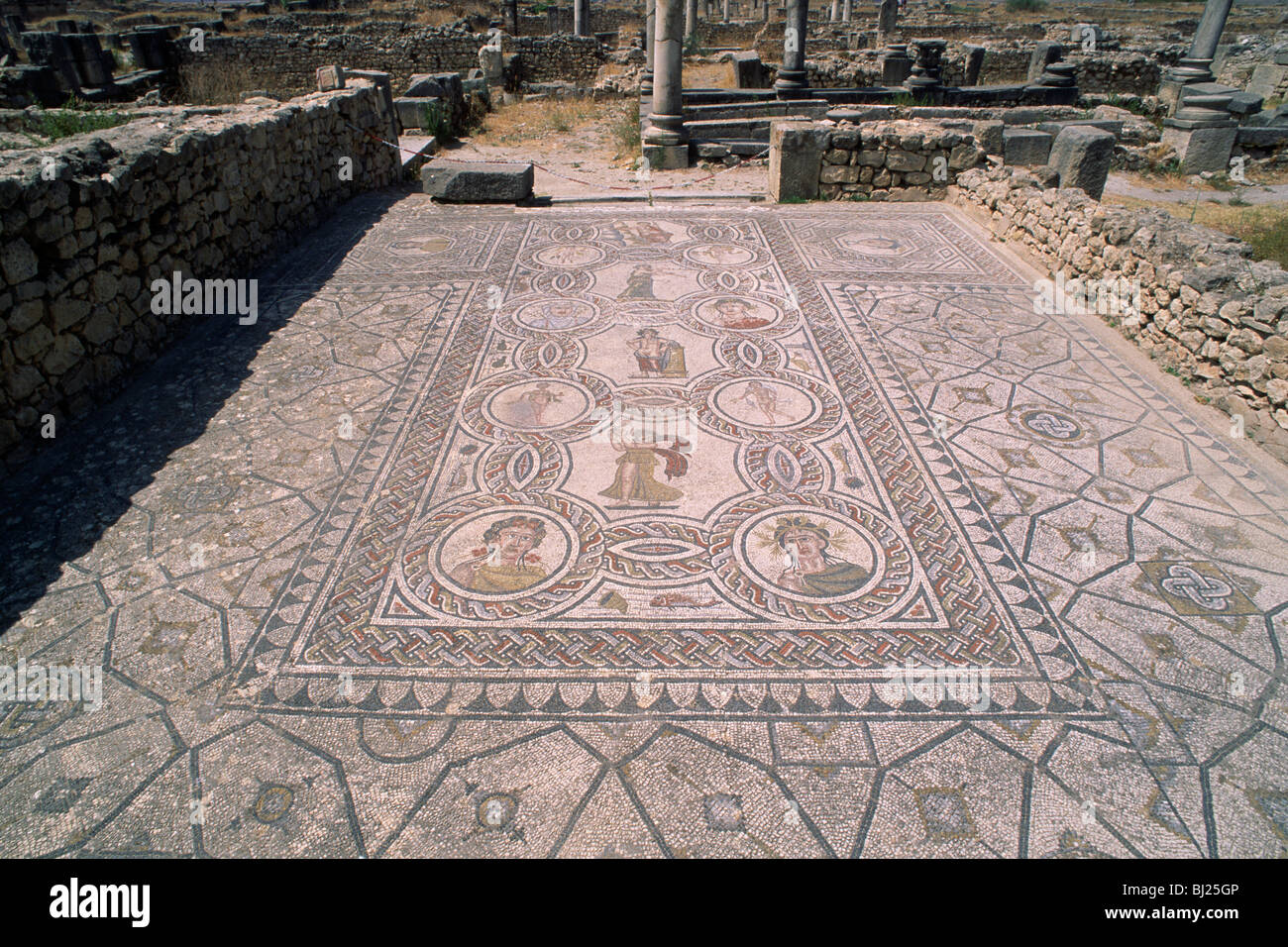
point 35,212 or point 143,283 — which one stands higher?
point 35,212

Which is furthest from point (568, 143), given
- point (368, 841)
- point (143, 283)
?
point (368, 841)

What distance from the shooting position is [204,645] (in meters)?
2.39

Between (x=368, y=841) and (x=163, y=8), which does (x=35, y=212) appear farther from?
(x=163, y=8)


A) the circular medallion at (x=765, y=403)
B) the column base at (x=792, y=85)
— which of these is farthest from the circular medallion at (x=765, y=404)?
the column base at (x=792, y=85)

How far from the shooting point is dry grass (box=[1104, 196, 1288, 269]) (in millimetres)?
5859

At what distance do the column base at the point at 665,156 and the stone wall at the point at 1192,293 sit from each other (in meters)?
5.04

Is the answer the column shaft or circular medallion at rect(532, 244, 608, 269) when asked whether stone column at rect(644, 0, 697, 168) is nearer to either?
the column shaft

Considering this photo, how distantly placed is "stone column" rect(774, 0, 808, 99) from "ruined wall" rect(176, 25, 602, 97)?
695cm

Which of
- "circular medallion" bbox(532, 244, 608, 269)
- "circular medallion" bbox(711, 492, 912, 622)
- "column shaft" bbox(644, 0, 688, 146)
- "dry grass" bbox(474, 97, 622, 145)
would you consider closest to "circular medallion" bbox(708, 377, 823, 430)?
"circular medallion" bbox(711, 492, 912, 622)

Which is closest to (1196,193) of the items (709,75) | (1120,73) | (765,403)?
(1120,73)

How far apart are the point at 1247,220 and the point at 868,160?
4165mm

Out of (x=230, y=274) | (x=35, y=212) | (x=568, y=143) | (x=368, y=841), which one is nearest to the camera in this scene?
(x=368, y=841)

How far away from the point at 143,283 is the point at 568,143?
8546 millimetres

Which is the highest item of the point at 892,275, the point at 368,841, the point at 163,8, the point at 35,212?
the point at 163,8
